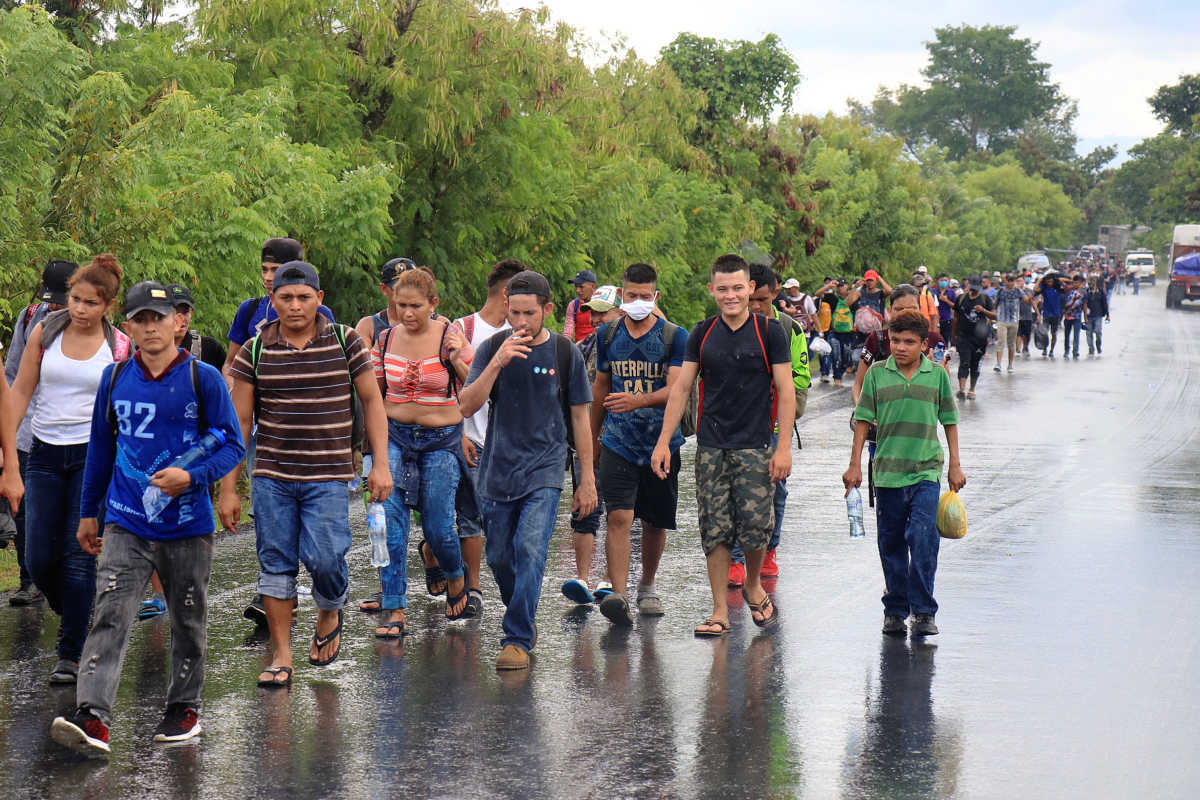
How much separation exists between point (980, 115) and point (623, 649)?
479 feet

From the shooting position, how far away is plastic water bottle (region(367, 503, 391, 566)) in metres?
7.08

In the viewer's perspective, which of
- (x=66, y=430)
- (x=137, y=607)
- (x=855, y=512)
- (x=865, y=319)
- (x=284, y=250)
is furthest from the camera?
(x=865, y=319)

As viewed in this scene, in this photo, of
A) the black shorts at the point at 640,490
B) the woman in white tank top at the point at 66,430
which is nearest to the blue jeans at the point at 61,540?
the woman in white tank top at the point at 66,430

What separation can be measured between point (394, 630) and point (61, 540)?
1741 mm

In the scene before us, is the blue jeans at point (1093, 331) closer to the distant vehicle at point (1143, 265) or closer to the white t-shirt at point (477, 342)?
the white t-shirt at point (477, 342)

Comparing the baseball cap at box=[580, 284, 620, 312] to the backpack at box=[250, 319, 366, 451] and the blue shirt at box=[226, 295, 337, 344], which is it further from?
the backpack at box=[250, 319, 366, 451]

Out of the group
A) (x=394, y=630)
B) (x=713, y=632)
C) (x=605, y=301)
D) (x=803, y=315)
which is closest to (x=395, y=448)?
(x=394, y=630)

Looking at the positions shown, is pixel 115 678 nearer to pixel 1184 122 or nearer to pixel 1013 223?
pixel 1013 223

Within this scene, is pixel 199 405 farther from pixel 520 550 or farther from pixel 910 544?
pixel 910 544

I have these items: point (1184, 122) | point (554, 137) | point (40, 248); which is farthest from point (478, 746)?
point (1184, 122)

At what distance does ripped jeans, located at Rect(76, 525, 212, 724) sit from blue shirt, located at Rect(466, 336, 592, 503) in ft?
5.46

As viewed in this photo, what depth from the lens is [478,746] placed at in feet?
19.5

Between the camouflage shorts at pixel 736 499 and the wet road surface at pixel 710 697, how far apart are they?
53 cm

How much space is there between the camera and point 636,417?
8.36 m
